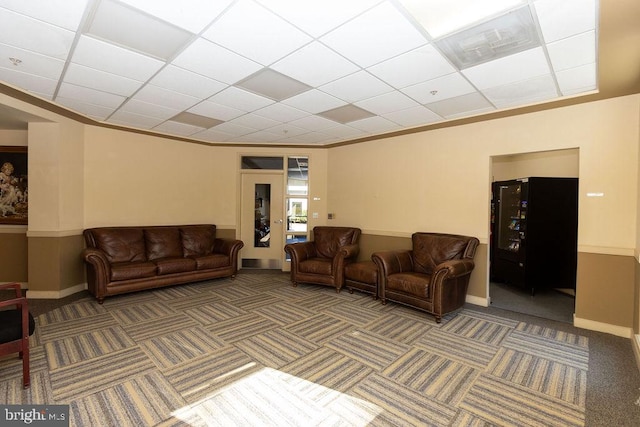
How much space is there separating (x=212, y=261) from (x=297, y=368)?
127 inches

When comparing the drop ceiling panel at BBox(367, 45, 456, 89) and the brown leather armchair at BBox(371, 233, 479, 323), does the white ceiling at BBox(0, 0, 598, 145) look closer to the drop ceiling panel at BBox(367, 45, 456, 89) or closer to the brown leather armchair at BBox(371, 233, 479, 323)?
the drop ceiling panel at BBox(367, 45, 456, 89)

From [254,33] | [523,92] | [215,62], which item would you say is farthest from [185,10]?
[523,92]

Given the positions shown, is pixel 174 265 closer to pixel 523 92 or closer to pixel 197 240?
pixel 197 240

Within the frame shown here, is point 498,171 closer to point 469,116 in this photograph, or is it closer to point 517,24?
point 469,116

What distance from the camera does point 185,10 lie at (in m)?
2.05

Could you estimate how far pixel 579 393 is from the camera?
7.49 feet

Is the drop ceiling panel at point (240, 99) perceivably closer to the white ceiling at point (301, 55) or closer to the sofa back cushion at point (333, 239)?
the white ceiling at point (301, 55)

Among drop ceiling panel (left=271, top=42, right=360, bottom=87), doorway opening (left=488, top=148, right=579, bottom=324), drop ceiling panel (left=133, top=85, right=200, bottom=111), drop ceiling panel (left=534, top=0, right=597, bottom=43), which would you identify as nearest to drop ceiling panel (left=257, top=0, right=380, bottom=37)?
drop ceiling panel (left=271, top=42, right=360, bottom=87)

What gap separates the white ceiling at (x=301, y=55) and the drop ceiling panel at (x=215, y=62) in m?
0.01

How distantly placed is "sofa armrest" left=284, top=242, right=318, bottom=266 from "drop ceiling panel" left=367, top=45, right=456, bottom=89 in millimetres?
3143

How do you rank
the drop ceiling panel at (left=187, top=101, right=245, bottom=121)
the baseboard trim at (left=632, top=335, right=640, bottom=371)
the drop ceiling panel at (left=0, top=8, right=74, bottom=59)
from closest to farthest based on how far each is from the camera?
the drop ceiling panel at (left=0, top=8, right=74, bottom=59), the baseboard trim at (left=632, top=335, right=640, bottom=371), the drop ceiling panel at (left=187, top=101, right=245, bottom=121)

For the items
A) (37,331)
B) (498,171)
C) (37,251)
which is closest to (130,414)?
(37,331)

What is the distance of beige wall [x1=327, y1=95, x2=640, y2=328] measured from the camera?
3.34 metres

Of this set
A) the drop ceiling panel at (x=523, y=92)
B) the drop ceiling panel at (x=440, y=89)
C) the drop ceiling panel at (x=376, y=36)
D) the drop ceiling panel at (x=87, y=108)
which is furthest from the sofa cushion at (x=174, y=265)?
the drop ceiling panel at (x=523, y=92)
